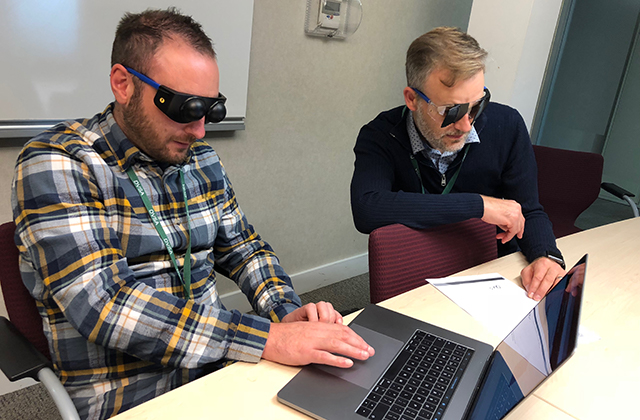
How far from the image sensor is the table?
0.76 meters

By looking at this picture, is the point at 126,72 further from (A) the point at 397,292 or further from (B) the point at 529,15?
(B) the point at 529,15

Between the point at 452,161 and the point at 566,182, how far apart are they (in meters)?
1.10

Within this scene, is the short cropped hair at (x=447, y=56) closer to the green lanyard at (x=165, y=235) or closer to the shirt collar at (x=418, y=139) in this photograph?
the shirt collar at (x=418, y=139)

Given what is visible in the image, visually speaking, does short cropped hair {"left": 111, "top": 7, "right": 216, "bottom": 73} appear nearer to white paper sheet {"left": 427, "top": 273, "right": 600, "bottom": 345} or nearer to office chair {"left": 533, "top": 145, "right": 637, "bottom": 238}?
white paper sheet {"left": 427, "top": 273, "right": 600, "bottom": 345}

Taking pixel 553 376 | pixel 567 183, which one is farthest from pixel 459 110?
pixel 567 183

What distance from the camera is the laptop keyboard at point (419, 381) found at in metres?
0.77

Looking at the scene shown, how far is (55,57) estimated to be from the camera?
1.67 metres

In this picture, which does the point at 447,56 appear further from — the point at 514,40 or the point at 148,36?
the point at 514,40

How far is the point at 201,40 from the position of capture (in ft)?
3.45

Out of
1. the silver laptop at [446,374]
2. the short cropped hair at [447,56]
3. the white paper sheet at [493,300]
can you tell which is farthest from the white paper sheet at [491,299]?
the short cropped hair at [447,56]

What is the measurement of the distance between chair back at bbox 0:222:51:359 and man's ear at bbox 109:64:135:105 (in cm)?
36

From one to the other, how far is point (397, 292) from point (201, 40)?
88cm

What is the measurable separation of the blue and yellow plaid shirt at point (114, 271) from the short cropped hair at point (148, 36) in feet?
0.50

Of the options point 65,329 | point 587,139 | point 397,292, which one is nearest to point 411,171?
point 397,292
